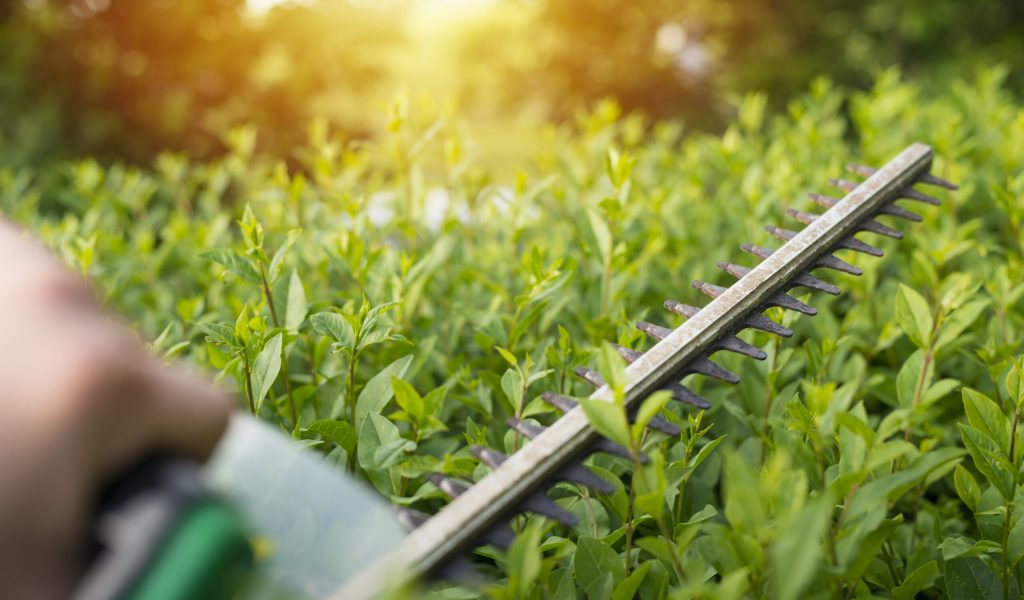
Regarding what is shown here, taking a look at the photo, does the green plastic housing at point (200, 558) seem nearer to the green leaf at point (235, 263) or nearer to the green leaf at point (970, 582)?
the green leaf at point (235, 263)

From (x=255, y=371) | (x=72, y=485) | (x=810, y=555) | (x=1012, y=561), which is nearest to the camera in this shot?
(x=72, y=485)

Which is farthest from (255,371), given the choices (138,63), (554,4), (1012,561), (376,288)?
(554,4)

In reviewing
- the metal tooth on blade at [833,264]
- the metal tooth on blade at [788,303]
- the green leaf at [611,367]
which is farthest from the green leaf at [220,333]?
the metal tooth on blade at [833,264]

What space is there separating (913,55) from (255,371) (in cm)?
1467

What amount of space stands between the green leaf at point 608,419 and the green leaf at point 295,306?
0.78 metres

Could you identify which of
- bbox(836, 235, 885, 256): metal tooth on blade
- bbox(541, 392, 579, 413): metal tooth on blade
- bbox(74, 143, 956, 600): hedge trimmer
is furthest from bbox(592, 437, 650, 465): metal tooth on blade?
bbox(836, 235, 885, 256): metal tooth on blade

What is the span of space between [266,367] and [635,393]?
64 cm

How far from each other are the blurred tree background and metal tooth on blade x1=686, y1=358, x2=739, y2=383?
6.74 metres

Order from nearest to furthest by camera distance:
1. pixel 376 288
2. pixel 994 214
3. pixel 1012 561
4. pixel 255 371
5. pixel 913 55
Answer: pixel 1012 561, pixel 255 371, pixel 376 288, pixel 994 214, pixel 913 55

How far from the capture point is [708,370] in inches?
50.6

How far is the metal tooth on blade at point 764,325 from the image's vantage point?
136 cm

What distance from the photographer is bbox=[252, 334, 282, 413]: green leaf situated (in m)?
1.41

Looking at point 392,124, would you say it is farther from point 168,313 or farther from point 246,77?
point 246,77

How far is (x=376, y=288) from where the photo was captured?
198 cm
